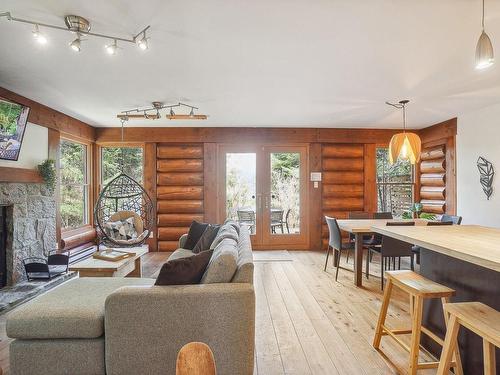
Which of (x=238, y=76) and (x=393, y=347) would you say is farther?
(x=238, y=76)

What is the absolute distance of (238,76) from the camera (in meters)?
3.17

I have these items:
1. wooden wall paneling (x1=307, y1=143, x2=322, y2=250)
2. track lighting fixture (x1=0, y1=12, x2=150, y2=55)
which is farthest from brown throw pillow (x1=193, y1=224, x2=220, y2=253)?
wooden wall paneling (x1=307, y1=143, x2=322, y2=250)

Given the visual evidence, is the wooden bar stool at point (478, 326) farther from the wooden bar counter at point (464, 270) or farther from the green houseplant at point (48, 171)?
the green houseplant at point (48, 171)

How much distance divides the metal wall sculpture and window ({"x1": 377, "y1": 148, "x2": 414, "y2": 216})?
1.60m

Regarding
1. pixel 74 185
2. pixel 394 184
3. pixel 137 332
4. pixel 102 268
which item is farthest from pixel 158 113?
pixel 394 184

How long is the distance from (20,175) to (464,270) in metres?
4.86

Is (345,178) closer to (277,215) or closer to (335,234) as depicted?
(277,215)

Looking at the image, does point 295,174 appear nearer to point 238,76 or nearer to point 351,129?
point 351,129

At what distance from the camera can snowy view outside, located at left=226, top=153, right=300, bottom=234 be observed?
5.84m

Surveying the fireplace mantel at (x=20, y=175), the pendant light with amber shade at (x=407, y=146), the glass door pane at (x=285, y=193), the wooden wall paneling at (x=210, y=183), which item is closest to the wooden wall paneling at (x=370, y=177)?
the glass door pane at (x=285, y=193)

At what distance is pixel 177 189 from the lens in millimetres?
5766

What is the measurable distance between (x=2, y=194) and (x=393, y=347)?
4.50 m

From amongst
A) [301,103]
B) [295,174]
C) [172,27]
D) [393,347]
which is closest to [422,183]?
Result: [295,174]

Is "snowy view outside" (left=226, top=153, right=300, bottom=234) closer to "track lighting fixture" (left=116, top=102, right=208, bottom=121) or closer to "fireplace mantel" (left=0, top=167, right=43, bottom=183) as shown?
"track lighting fixture" (left=116, top=102, right=208, bottom=121)
